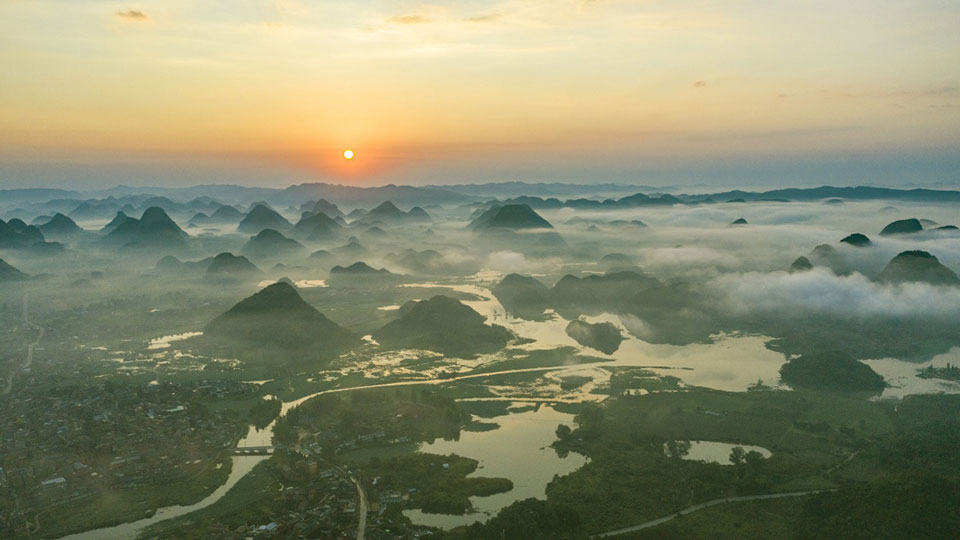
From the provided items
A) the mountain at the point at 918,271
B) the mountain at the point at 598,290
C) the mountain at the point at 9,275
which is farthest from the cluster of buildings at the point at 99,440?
the mountain at the point at 918,271

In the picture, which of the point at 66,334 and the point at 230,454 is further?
the point at 66,334

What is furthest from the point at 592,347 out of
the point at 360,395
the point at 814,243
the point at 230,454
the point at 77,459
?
the point at 814,243

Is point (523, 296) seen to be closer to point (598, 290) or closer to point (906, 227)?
point (598, 290)

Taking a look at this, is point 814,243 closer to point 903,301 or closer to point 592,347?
point 903,301

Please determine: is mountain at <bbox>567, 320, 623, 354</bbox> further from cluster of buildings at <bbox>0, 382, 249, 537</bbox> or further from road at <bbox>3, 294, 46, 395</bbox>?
road at <bbox>3, 294, 46, 395</bbox>

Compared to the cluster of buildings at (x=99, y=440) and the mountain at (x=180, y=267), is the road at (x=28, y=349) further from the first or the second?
the mountain at (x=180, y=267)

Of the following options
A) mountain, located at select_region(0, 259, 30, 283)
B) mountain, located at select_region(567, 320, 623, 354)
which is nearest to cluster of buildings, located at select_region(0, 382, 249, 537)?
mountain, located at select_region(567, 320, 623, 354)
